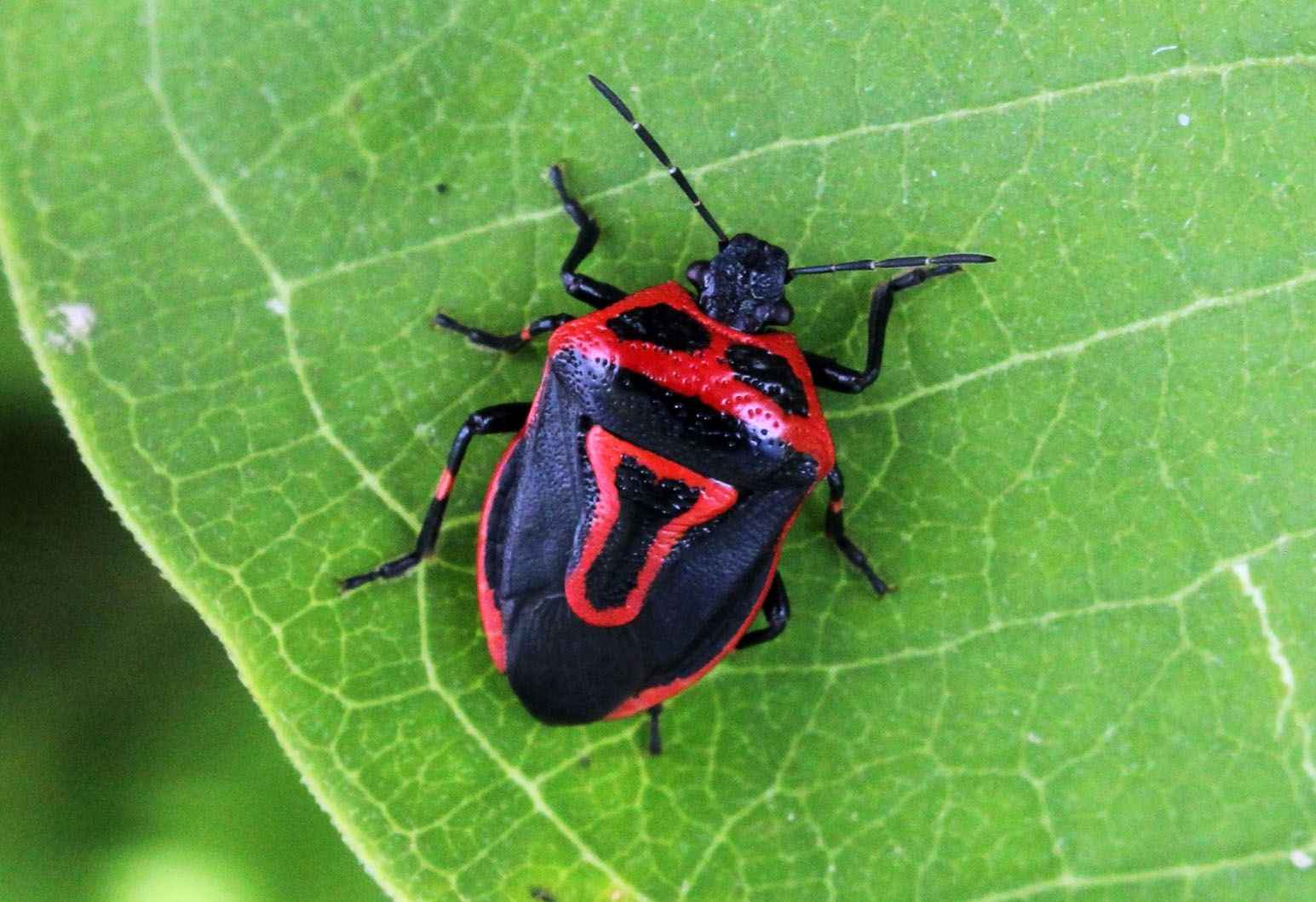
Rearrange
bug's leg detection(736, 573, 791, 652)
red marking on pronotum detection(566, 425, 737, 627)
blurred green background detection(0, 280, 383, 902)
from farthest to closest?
blurred green background detection(0, 280, 383, 902) → bug's leg detection(736, 573, 791, 652) → red marking on pronotum detection(566, 425, 737, 627)

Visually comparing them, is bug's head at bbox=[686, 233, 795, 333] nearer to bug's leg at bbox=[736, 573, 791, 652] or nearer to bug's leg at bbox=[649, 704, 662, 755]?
bug's leg at bbox=[736, 573, 791, 652]

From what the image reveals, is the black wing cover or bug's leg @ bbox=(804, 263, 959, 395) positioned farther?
bug's leg @ bbox=(804, 263, 959, 395)

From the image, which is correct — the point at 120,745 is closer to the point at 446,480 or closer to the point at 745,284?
the point at 446,480

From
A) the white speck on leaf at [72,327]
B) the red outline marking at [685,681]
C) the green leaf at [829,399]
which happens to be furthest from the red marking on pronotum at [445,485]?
the white speck on leaf at [72,327]

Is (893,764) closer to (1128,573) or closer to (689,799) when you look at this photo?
(689,799)

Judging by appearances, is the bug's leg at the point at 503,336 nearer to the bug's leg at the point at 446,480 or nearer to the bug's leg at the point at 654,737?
the bug's leg at the point at 446,480

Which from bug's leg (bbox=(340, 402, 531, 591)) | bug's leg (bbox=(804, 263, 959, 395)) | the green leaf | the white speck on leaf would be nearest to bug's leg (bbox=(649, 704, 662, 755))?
the green leaf
